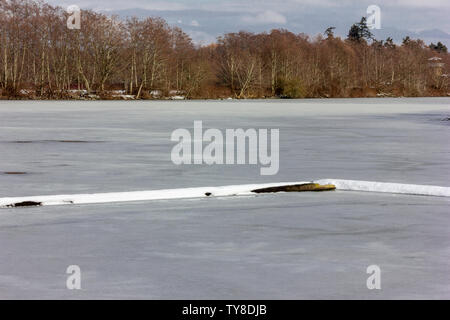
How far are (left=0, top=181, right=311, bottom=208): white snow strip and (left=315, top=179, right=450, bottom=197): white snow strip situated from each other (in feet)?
1.79

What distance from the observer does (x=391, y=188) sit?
1066 centimetres

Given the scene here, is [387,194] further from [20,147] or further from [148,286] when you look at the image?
[20,147]

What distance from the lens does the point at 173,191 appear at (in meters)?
10.2

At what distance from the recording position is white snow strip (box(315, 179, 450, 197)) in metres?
10.3

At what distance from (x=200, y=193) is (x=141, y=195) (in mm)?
764
